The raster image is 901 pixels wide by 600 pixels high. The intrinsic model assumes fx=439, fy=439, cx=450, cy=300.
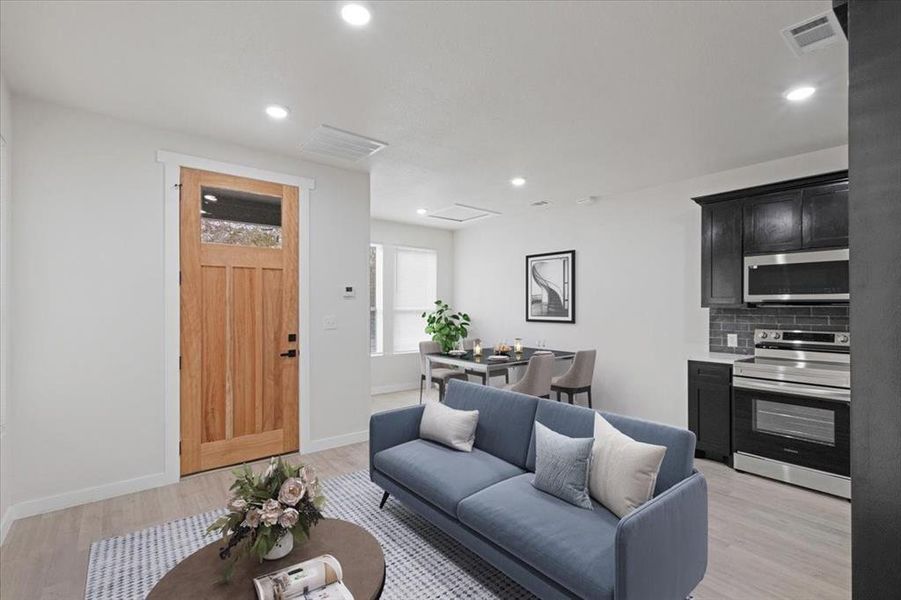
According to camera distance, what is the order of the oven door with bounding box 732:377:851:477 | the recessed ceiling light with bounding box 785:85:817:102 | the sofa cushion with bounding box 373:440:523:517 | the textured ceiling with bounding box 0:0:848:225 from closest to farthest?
the textured ceiling with bounding box 0:0:848:225, the sofa cushion with bounding box 373:440:523:517, the recessed ceiling light with bounding box 785:85:817:102, the oven door with bounding box 732:377:851:477

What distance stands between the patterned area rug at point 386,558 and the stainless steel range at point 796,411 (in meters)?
2.62

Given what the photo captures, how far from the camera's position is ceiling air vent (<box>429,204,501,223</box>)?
6.04m

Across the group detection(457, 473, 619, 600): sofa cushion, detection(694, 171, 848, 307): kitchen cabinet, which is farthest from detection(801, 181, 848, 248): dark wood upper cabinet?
detection(457, 473, 619, 600): sofa cushion

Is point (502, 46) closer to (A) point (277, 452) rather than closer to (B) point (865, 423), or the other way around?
(B) point (865, 423)

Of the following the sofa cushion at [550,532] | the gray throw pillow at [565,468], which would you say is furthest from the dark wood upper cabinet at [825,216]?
the sofa cushion at [550,532]

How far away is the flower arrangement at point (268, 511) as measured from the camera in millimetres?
1629

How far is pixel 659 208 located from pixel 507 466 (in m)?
3.63

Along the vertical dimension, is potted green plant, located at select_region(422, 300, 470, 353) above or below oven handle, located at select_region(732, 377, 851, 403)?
above

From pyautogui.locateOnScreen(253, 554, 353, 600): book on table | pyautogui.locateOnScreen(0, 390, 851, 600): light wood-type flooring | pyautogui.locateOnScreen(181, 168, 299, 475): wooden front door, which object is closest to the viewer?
pyautogui.locateOnScreen(253, 554, 353, 600): book on table

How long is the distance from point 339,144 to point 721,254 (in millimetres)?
3582

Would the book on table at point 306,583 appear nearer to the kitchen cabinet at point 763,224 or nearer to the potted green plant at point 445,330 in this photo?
the kitchen cabinet at point 763,224

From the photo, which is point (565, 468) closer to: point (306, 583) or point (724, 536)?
point (306, 583)

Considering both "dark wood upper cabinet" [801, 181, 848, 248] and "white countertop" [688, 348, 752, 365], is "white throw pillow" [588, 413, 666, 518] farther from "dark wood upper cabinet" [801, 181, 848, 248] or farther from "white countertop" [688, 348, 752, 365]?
"dark wood upper cabinet" [801, 181, 848, 248]

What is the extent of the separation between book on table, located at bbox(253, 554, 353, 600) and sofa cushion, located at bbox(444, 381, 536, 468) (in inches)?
52.8
